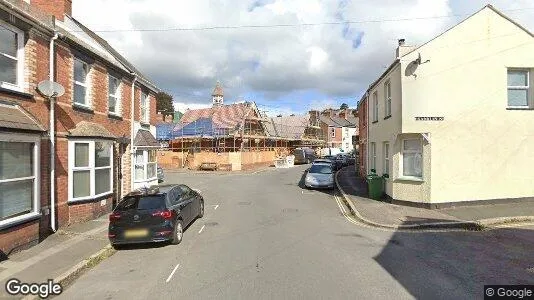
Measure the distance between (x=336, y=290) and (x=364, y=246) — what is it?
132 inches

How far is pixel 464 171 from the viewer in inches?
562

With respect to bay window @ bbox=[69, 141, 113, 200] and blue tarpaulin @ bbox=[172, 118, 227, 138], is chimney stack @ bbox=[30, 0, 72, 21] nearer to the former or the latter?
bay window @ bbox=[69, 141, 113, 200]

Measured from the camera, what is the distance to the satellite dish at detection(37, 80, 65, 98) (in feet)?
33.1

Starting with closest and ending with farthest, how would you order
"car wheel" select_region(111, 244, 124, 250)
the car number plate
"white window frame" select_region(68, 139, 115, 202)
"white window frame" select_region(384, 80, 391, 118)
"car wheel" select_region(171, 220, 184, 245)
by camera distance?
1. the car number plate
2. "car wheel" select_region(111, 244, 124, 250)
3. "car wheel" select_region(171, 220, 184, 245)
4. "white window frame" select_region(68, 139, 115, 202)
5. "white window frame" select_region(384, 80, 391, 118)

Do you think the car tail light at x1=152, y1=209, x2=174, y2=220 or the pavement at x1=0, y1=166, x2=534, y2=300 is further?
the car tail light at x1=152, y1=209, x2=174, y2=220

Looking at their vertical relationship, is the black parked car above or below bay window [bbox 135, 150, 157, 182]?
below

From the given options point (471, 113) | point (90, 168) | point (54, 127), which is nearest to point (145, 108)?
point (90, 168)

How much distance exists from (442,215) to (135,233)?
32.3 ft

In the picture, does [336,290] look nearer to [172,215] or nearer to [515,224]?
[172,215]

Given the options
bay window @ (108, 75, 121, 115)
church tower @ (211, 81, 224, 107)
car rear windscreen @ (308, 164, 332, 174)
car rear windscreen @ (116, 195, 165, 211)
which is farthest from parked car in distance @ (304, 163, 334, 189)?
church tower @ (211, 81, 224, 107)

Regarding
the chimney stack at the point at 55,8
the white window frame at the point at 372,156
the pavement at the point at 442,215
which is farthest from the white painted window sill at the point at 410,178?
the chimney stack at the point at 55,8

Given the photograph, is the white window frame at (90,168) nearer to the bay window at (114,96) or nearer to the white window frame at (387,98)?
the bay window at (114,96)

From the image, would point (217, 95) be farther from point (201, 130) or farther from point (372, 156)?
point (372, 156)

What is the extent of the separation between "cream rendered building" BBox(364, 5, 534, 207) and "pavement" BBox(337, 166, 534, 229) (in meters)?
0.56
